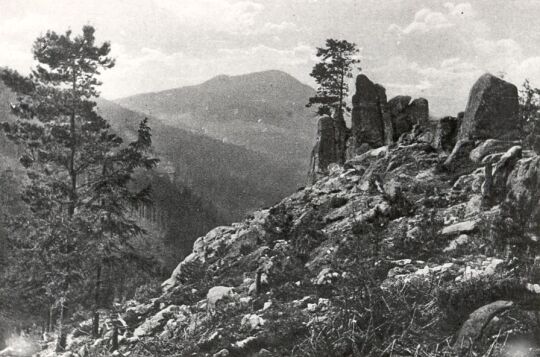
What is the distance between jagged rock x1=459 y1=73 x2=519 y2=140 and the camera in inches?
610

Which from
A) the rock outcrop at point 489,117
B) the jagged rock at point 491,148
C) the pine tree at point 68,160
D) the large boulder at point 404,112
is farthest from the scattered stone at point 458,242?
the large boulder at point 404,112

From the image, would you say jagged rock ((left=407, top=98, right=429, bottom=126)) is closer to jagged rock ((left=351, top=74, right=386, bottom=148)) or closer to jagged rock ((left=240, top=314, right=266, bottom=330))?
jagged rock ((left=351, top=74, right=386, bottom=148))

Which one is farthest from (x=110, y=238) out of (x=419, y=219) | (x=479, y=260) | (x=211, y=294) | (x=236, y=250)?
(x=479, y=260)

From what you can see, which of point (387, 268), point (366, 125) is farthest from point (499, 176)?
point (366, 125)

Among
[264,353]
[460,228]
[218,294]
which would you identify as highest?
[460,228]

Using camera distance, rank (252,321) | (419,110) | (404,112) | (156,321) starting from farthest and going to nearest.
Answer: (404,112)
(419,110)
(156,321)
(252,321)

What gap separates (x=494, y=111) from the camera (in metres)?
15.6

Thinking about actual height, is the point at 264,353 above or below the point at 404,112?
below

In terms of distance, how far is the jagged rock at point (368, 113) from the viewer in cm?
3038

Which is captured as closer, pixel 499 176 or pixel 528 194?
pixel 528 194

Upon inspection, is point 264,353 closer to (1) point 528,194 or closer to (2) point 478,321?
(2) point 478,321

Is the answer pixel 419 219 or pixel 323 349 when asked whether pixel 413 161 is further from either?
pixel 323 349

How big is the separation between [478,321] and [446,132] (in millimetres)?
16238

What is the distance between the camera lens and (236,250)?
16438 mm
